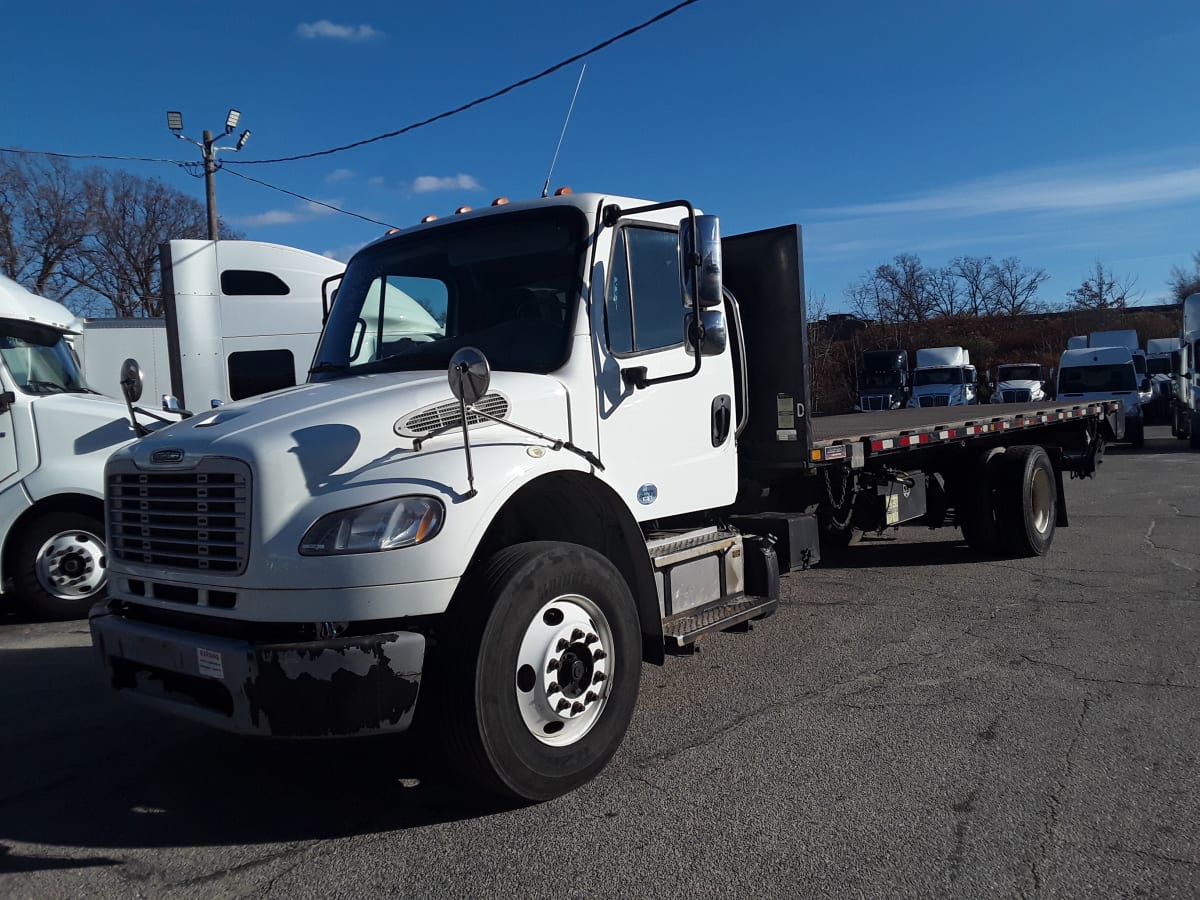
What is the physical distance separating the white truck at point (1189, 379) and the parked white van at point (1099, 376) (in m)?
1.06

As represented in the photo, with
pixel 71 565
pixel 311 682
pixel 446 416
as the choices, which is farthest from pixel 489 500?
pixel 71 565

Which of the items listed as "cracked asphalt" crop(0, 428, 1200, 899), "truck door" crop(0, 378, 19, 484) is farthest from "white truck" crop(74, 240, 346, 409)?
"cracked asphalt" crop(0, 428, 1200, 899)

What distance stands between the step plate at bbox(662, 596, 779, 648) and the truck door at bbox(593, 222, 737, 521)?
530 millimetres

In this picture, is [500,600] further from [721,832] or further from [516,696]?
[721,832]

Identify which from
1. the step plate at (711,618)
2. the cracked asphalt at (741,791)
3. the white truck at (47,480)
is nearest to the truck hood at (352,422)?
the step plate at (711,618)

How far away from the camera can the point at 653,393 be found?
4.94 meters

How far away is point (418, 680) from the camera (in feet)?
11.8

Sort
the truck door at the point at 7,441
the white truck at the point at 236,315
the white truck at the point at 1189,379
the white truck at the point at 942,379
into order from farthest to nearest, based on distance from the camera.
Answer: the white truck at the point at 942,379 < the white truck at the point at 1189,379 < the white truck at the point at 236,315 < the truck door at the point at 7,441

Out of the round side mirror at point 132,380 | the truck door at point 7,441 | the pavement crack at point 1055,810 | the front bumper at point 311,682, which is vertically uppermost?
the round side mirror at point 132,380

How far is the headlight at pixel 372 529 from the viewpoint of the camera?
360cm

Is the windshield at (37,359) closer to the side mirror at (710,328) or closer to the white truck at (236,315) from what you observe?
the white truck at (236,315)

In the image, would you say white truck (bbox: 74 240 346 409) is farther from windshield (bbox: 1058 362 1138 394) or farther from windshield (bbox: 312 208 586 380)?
windshield (bbox: 1058 362 1138 394)

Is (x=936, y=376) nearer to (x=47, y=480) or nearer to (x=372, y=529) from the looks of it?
(x=47, y=480)

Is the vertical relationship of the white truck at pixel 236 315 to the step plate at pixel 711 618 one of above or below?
above
